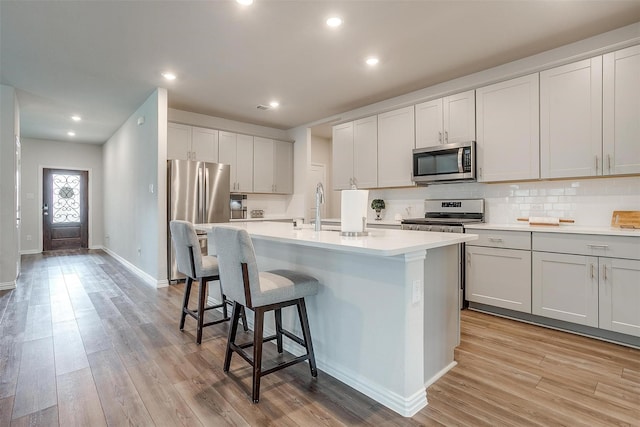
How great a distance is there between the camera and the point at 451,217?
4.00 metres

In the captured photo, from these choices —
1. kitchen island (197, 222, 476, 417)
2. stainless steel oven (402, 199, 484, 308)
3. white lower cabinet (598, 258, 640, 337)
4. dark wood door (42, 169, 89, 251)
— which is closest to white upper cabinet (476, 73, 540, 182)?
stainless steel oven (402, 199, 484, 308)

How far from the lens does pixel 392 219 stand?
4785 mm

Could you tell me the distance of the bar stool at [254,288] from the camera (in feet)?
5.80

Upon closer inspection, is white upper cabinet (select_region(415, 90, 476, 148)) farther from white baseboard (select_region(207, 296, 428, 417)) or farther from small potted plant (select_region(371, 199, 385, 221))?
white baseboard (select_region(207, 296, 428, 417))

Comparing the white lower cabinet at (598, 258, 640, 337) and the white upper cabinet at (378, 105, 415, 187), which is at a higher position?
the white upper cabinet at (378, 105, 415, 187)

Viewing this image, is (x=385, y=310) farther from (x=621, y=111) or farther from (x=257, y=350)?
(x=621, y=111)

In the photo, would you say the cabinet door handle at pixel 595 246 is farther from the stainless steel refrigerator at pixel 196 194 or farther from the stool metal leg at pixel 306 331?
the stainless steel refrigerator at pixel 196 194

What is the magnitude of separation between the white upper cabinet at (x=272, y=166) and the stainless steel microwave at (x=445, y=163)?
2.83 metres

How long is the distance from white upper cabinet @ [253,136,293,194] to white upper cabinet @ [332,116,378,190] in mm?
1377

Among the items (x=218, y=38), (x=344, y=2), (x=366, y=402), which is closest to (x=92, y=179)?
(x=218, y=38)

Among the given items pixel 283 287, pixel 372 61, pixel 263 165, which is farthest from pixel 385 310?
pixel 263 165

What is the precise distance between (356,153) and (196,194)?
92.8 inches

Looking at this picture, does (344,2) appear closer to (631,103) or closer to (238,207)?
(631,103)

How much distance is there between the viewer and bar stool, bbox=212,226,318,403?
5.80 ft
